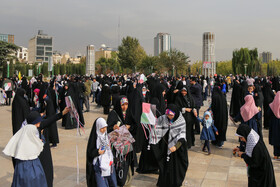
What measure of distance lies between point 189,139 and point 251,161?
3323 millimetres

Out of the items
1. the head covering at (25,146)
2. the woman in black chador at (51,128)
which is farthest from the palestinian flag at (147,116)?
the woman in black chador at (51,128)

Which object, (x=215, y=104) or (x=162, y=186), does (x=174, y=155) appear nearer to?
(x=162, y=186)

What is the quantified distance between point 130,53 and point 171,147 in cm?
4785

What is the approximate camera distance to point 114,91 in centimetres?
1023

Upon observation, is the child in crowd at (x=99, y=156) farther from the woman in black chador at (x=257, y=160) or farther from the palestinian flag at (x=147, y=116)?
the woman in black chador at (x=257, y=160)

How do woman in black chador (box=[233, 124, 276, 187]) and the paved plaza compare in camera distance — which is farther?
the paved plaza

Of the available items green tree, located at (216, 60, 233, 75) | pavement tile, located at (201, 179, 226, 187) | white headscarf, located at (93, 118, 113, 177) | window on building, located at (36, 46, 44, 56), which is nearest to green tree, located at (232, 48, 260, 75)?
green tree, located at (216, 60, 233, 75)

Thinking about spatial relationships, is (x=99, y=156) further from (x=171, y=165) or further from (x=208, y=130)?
(x=208, y=130)

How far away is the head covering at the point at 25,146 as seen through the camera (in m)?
2.99

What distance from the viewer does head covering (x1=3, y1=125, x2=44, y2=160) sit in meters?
2.99

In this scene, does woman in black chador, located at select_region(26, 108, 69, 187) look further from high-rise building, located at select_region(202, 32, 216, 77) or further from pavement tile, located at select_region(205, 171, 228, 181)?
high-rise building, located at select_region(202, 32, 216, 77)

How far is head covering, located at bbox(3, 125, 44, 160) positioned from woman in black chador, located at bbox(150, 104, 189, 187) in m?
1.84

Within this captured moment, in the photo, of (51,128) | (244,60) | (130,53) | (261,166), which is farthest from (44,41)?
(261,166)

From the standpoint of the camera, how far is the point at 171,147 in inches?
161
